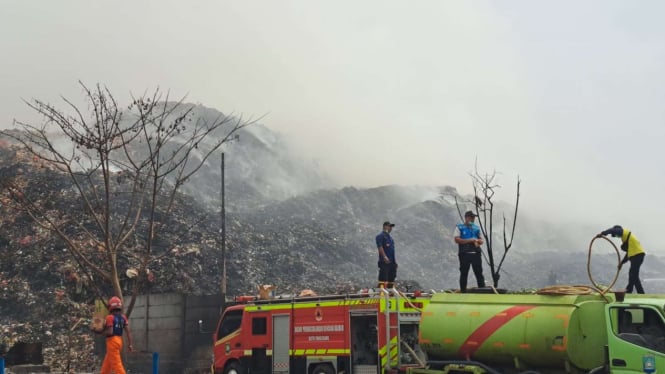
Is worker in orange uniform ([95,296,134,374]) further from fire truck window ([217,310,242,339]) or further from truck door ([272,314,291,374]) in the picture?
fire truck window ([217,310,242,339])

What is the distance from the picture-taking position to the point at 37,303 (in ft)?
85.3

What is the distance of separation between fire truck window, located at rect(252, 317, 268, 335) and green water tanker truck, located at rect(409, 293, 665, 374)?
5.23m

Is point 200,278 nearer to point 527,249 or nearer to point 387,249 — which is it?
point 387,249

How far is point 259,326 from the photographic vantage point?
54.1 feet

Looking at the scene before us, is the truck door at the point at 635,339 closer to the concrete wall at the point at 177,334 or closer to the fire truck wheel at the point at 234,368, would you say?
the fire truck wheel at the point at 234,368

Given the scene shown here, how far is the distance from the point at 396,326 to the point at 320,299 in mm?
2221

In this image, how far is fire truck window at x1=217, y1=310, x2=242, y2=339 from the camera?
1709 cm

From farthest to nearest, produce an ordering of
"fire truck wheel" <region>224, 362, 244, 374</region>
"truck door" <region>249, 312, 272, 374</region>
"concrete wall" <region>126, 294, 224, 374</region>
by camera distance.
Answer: "concrete wall" <region>126, 294, 224, 374</region>
"fire truck wheel" <region>224, 362, 244, 374</region>
"truck door" <region>249, 312, 272, 374</region>

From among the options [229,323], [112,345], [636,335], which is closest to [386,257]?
[229,323]

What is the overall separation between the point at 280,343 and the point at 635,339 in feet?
27.4

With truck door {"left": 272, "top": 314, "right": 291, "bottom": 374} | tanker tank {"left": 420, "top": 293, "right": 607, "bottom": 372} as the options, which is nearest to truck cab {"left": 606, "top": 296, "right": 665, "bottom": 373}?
tanker tank {"left": 420, "top": 293, "right": 607, "bottom": 372}

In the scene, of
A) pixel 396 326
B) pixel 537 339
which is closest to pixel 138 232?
pixel 396 326

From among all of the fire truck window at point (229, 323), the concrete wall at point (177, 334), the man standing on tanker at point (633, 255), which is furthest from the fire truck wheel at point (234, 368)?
the man standing on tanker at point (633, 255)

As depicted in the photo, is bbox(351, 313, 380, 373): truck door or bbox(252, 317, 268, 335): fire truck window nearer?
bbox(351, 313, 380, 373): truck door
